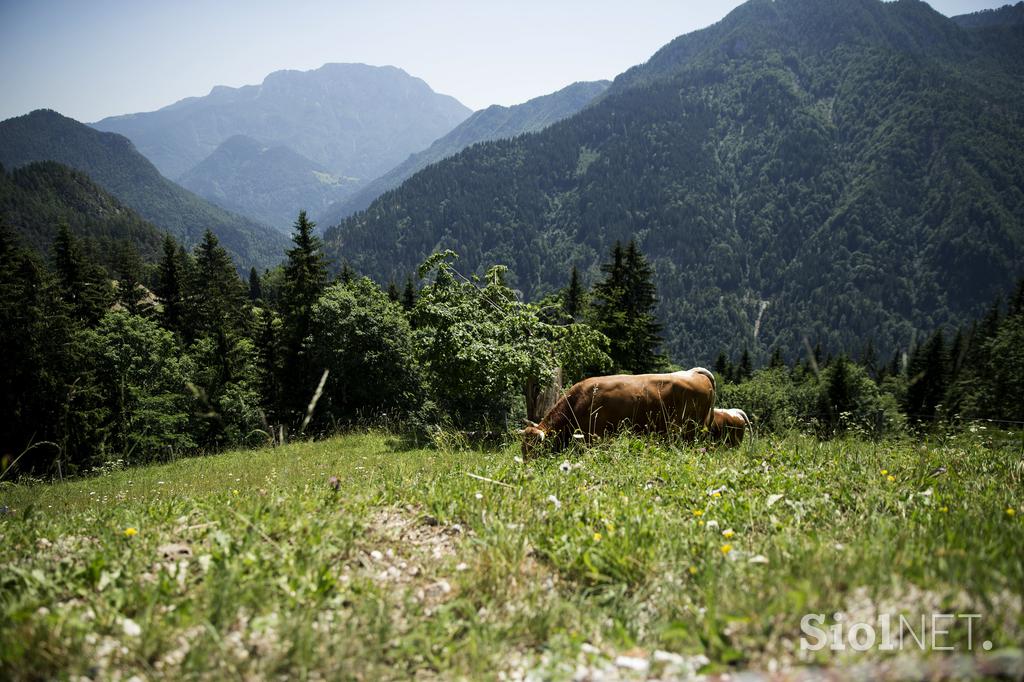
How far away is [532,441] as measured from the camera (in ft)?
27.3

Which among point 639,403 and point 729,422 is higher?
point 639,403

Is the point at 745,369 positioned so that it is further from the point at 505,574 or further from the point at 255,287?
the point at 255,287

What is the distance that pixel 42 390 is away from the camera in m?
29.3

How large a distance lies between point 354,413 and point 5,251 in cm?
2930

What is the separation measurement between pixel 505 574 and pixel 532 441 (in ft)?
16.3

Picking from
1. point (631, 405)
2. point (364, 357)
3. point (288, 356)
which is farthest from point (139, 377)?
point (631, 405)

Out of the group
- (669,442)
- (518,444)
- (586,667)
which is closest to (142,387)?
(518,444)

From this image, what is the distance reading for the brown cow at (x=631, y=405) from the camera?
8984 mm

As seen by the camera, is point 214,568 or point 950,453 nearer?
point 214,568

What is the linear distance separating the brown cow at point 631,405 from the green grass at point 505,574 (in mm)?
3701

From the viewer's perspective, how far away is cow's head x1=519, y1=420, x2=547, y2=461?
25.3 ft

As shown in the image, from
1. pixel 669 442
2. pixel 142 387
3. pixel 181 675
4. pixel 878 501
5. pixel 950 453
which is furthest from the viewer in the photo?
pixel 142 387

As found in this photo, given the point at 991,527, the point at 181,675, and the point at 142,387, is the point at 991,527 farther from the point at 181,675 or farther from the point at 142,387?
the point at 142,387

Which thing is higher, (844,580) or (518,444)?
(844,580)
